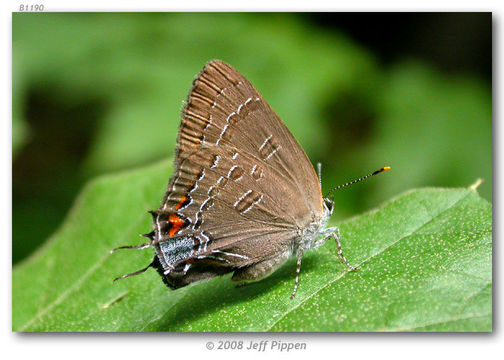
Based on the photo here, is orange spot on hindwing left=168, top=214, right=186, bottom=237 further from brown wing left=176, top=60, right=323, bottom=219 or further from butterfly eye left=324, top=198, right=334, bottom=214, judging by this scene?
butterfly eye left=324, top=198, right=334, bottom=214

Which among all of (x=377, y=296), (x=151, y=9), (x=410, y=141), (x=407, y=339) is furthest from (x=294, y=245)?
(x=410, y=141)

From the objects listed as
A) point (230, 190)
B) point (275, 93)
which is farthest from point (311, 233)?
point (275, 93)

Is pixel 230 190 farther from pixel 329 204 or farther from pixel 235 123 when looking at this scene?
pixel 329 204

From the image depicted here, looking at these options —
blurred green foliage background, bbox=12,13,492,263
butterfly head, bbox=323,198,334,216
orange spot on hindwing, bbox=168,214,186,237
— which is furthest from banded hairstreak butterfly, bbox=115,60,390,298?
blurred green foliage background, bbox=12,13,492,263

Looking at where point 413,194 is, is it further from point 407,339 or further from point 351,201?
point 351,201

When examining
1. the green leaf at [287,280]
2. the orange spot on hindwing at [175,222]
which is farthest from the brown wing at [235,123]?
the green leaf at [287,280]
